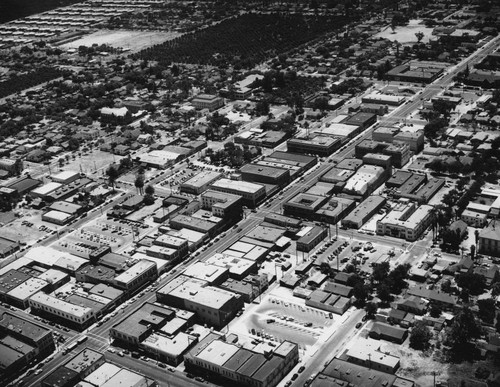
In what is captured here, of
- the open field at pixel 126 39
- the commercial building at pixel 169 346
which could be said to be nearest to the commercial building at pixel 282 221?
the commercial building at pixel 169 346

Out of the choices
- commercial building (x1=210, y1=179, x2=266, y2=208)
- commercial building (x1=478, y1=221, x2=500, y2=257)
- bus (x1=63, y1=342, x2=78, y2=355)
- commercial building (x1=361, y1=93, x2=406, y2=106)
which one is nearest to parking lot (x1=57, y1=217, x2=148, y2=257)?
commercial building (x1=210, y1=179, x2=266, y2=208)

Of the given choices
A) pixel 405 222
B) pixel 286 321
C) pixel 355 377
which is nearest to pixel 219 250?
pixel 286 321

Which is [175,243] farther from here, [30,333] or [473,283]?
[473,283]

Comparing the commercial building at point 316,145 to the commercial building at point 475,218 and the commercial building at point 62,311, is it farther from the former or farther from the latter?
the commercial building at point 62,311

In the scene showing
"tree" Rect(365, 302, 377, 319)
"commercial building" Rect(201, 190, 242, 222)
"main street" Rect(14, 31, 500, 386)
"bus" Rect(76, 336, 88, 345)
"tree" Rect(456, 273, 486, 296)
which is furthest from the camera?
"commercial building" Rect(201, 190, 242, 222)

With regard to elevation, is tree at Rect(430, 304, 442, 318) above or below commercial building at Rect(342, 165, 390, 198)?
below

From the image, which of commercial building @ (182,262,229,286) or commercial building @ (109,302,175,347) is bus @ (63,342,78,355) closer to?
commercial building @ (109,302,175,347)
